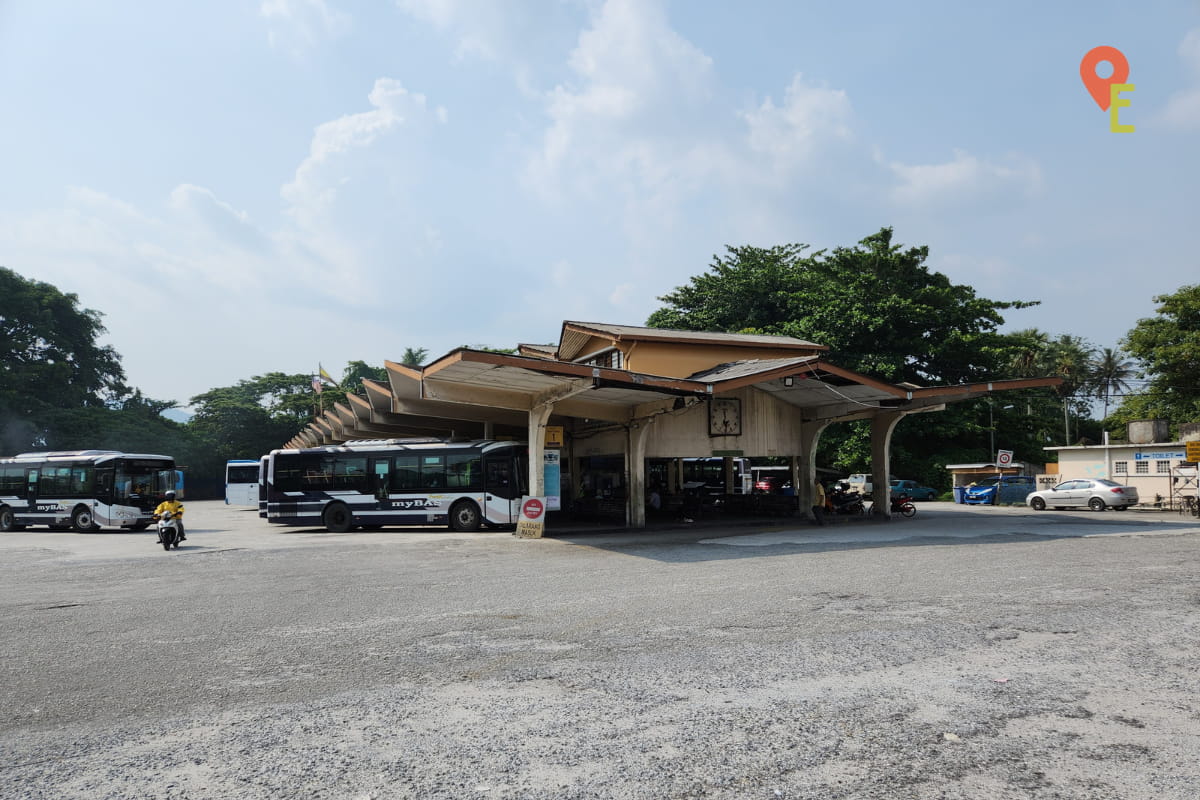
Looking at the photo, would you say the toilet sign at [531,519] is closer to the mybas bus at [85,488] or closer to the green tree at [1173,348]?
the mybas bus at [85,488]

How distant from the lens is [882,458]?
24719mm

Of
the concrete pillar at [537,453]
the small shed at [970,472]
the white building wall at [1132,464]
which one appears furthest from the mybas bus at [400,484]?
the small shed at [970,472]

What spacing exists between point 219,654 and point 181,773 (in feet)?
9.46

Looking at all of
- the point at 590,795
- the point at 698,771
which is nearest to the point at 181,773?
the point at 590,795

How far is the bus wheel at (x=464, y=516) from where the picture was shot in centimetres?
2094

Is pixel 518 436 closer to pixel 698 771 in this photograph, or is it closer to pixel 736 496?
pixel 736 496

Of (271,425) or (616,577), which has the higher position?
(271,425)

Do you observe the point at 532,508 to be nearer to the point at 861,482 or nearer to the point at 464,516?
the point at 464,516

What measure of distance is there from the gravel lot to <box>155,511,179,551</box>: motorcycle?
4.95 meters

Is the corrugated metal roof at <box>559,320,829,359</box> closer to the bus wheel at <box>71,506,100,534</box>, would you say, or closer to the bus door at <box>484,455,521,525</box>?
the bus door at <box>484,455,521,525</box>

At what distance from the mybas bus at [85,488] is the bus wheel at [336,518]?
214 inches

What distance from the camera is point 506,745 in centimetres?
432

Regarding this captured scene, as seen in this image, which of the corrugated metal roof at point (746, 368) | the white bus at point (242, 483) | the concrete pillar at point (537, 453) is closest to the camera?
the corrugated metal roof at point (746, 368)

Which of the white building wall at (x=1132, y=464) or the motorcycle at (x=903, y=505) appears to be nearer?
the motorcycle at (x=903, y=505)
